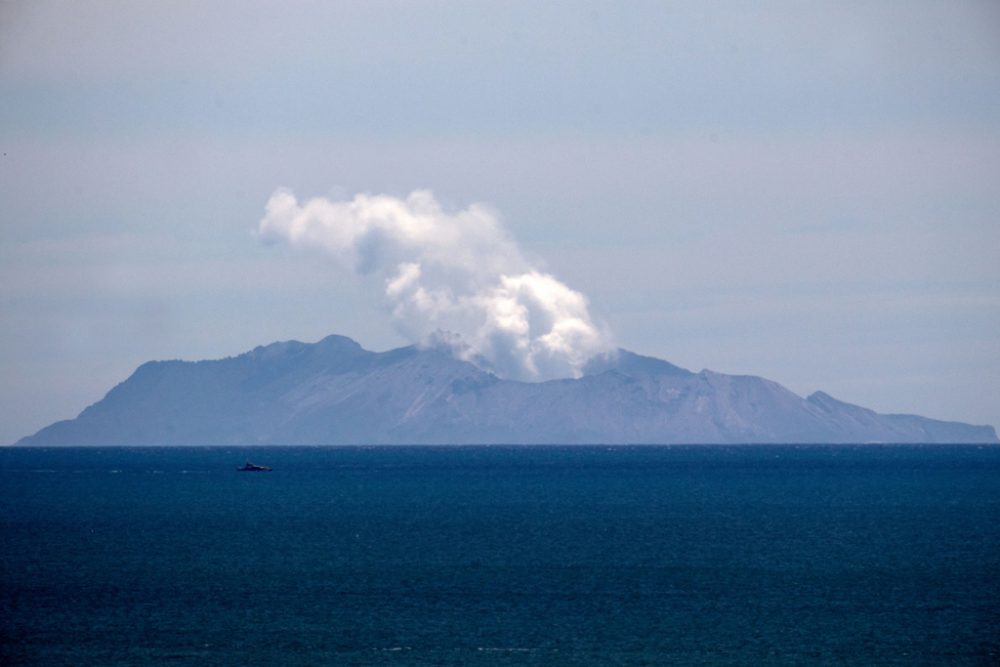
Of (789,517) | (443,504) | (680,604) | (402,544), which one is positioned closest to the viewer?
(680,604)

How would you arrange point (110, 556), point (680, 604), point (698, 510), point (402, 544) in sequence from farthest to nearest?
point (698, 510), point (402, 544), point (110, 556), point (680, 604)

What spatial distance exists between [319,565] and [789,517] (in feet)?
212

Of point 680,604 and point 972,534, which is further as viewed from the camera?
point 972,534

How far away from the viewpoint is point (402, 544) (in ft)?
384

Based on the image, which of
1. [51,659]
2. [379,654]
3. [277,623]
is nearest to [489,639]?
[379,654]

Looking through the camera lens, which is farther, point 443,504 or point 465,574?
point 443,504

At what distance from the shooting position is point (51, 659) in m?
66.4

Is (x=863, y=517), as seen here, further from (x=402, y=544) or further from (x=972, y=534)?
(x=402, y=544)

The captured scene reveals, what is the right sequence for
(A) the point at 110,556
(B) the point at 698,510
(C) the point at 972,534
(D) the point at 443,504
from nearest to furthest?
(A) the point at 110,556 → (C) the point at 972,534 → (B) the point at 698,510 → (D) the point at 443,504

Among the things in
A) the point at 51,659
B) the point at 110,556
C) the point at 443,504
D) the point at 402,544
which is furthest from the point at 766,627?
the point at 443,504

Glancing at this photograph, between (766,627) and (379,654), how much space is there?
70.5ft

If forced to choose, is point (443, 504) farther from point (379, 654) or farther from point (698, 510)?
point (379, 654)

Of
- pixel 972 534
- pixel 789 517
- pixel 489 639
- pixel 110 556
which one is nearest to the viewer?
pixel 489 639

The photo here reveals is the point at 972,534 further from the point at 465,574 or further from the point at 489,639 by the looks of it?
the point at 489,639
